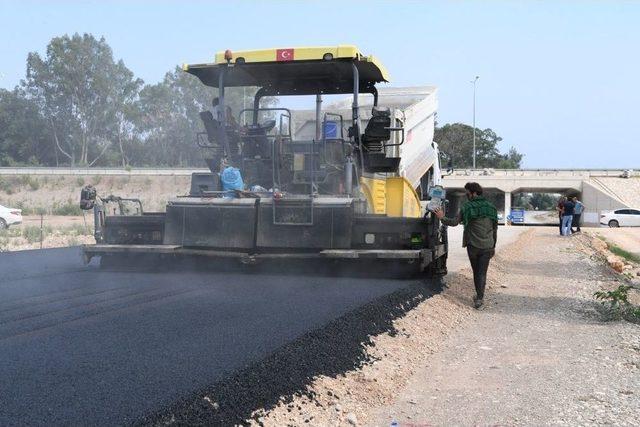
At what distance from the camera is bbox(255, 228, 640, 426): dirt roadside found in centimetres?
467

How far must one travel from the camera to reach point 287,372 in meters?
4.75

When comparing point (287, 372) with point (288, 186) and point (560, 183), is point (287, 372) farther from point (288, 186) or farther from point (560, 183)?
point (560, 183)

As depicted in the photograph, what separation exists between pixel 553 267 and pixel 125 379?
1219cm

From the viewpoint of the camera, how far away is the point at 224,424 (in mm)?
3771

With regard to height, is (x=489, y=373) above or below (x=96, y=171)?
below

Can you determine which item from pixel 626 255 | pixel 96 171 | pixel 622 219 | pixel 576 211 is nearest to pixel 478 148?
pixel 622 219

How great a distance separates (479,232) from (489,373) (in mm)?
3403

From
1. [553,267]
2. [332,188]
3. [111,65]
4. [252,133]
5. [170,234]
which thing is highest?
[111,65]

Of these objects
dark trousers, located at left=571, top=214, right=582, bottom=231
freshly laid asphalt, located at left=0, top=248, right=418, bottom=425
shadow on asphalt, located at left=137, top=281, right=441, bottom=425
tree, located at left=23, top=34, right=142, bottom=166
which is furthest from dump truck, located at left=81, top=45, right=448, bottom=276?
dark trousers, located at left=571, top=214, right=582, bottom=231

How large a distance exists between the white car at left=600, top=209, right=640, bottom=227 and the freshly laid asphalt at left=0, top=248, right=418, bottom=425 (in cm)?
3653

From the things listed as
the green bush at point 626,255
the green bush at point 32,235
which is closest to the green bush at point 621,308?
the green bush at point 626,255

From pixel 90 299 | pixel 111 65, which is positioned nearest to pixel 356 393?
pixel 90 299

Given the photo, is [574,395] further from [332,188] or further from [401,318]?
[332,188]

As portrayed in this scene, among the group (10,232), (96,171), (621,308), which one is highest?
(96,171)
